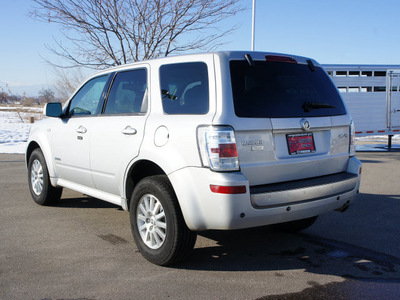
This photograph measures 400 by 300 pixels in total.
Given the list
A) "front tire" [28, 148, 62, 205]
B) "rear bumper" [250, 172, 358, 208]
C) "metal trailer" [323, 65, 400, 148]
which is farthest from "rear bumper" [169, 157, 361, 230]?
"metal trailer" [323, 65, 400, 148]

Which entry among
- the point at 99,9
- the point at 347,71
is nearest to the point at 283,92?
the point at 99,9

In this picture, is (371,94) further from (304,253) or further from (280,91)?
(280,91)

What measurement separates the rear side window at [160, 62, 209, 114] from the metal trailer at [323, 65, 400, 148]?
11471 mm

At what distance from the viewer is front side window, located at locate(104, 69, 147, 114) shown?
173 inches

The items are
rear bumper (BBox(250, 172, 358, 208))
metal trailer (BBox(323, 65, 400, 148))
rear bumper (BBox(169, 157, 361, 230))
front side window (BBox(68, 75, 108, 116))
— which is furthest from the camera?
metal trailer (BBox(323, 65, 400, 148))

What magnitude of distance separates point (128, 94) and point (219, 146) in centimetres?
166

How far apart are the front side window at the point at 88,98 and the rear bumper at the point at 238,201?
6.54 feet

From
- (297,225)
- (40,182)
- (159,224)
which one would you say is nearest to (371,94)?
(297,225)

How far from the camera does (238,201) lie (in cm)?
335

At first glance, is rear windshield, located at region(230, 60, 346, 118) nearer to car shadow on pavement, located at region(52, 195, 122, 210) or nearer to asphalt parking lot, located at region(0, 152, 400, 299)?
asphalt parking lot, located at region(0, 152, 400, 299)

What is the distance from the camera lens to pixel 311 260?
4098mm

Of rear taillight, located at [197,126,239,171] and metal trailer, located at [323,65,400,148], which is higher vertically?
metal trailer, located at [323,65,400,148]

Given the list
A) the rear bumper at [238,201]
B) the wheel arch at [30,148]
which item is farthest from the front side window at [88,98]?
the rear bumper at [238,201]

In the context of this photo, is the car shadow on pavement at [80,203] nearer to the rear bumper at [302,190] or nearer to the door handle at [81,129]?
the door handle at [81,129]
